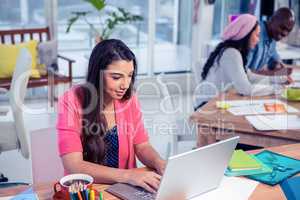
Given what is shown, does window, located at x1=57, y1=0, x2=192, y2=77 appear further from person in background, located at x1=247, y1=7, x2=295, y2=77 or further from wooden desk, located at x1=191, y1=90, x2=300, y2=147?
wooden desk, located at x1=191, y1=90, x2=300, y2=147

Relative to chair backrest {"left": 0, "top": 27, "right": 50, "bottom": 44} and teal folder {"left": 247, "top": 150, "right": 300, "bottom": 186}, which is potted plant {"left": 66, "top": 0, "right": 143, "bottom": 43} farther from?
teal folder {"left": 247, "top": 150, "right": 300, "bottom": 186}

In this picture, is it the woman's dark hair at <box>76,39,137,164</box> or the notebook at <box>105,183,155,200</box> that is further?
the woman's dark hair at <box>76,39,137,164</box>

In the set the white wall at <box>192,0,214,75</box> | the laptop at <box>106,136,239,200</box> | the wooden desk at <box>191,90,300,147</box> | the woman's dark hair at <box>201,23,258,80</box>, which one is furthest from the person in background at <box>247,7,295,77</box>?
the laptop at <box>106,136,239,200</box>

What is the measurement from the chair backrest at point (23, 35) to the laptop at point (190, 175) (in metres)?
3.26

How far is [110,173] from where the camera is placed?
163 cm

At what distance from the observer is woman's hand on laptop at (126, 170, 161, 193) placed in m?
1.53

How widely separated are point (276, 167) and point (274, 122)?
577mm

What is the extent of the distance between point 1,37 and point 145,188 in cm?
335

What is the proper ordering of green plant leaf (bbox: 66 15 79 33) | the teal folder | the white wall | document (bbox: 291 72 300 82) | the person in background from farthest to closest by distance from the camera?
the white wall < green plant leaf (bbox: 66 15 79 33) < the person in background < document (bbox: 291 72 300 82) < the teal folder

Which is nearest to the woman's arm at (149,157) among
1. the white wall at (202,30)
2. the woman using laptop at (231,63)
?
the woman using laptop at (231,63)

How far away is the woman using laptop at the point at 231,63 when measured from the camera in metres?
3.03

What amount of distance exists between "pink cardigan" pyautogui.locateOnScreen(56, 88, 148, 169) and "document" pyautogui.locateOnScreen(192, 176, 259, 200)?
45 cm

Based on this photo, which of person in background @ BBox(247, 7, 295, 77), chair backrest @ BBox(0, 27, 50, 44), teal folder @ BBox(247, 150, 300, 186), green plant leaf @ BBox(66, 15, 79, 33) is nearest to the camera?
teal folder @ BBox(247, 150, 300, 186)

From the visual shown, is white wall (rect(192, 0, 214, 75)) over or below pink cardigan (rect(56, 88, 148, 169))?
over
